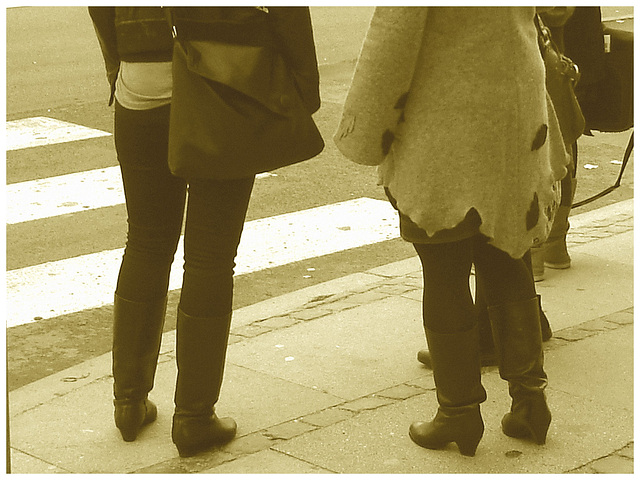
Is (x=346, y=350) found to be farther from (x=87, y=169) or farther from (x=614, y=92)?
(x=87, y=169)

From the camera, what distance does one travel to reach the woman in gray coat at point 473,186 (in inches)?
143

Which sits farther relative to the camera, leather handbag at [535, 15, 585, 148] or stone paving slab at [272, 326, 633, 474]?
leather handbag at [535, 15, 585, 148]

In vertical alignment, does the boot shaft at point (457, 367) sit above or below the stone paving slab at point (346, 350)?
above

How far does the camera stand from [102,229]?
7.36 meters

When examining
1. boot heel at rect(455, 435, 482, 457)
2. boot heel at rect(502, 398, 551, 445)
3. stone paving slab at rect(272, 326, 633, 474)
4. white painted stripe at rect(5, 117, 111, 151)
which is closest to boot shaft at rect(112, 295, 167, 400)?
stone paving slab at rect(272, 326, 633, 474)

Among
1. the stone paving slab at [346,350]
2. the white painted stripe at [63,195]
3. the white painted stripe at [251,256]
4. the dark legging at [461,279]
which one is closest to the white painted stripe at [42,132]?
the white painted stripe at [63,195]

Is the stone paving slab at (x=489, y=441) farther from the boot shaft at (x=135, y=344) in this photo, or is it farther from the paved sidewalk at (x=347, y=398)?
the boot shaft at (x=135, y=344)

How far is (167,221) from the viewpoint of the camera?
4.07 metres

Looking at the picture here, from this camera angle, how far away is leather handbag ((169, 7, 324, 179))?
365cm

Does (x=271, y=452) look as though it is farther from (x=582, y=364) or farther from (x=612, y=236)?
(x=612, y=236)

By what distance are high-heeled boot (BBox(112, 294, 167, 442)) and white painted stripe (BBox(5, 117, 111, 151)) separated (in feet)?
17.0

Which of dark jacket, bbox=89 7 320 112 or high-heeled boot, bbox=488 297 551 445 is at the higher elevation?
dark jacket, bbox=89 7 320 112

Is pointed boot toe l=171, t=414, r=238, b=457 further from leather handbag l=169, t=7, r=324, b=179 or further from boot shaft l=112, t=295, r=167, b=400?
leather handbag l=169, t=7, r=324, b=179

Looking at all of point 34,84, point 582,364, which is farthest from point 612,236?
point 34,84
